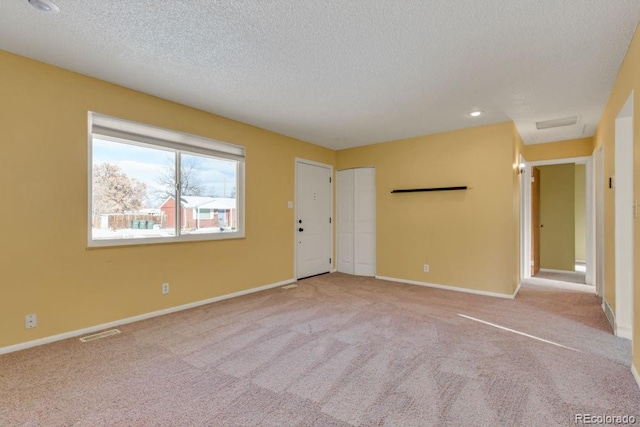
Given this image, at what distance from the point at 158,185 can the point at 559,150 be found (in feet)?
21.2

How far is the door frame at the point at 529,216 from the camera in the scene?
16.5 feet

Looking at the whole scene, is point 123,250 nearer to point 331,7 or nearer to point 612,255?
point 331,7

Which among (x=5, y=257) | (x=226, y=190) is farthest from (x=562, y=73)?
(x=5, y=257)

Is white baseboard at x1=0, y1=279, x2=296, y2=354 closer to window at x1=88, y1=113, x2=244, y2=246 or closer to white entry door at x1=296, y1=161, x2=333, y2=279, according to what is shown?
window at x1=88, y1=113, x2=244, y2=246

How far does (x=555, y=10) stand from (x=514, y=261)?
327cm

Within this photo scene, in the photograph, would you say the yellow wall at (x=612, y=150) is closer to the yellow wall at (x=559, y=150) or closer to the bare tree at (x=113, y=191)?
the yellow wall at (x=559, y=150)

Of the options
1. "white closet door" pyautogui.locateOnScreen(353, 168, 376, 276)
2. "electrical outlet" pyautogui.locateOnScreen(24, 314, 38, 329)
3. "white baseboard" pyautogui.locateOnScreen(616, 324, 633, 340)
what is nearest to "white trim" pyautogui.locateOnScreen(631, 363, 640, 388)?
"white baseboard" pyautogui.locateOnScreen(616, 324, 633, 340)

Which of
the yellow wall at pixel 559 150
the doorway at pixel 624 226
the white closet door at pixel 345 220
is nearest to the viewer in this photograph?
the doorway at pixel 624 226

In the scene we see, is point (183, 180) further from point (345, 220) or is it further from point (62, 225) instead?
point (345, 220)

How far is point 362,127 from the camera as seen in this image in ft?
15.0

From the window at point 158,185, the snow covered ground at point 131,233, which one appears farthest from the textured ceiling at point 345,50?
the snow covered ground at point 131,233

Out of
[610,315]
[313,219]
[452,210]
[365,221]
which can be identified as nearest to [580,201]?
[452,210]

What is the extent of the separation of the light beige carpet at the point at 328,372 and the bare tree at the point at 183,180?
4.77 ft

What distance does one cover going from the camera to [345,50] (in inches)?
96.2
